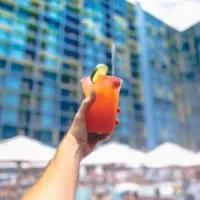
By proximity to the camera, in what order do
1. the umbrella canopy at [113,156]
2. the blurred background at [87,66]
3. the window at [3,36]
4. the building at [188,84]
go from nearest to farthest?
the umbrella canopy at [113,156]
the window at [3,36]
the blurred background at [87,66]
the building at [188,84]

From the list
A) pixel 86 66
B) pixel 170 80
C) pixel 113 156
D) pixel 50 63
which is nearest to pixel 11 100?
pixel 50 63

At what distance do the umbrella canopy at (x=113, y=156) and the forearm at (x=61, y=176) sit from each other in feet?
9.09

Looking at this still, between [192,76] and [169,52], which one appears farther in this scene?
[169,52]

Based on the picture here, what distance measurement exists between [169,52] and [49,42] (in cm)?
430

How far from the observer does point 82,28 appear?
1043 centimetres

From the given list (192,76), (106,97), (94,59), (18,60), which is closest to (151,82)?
(192,76)

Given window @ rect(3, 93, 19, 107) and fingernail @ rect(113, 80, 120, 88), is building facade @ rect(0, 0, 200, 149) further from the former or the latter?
fingernail @ rect(113, 80, 120, 88)

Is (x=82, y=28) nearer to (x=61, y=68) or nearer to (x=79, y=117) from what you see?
(x=61, y=68)

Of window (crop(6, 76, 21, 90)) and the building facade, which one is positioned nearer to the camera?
the building facade

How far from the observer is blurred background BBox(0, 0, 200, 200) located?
948 centimetres

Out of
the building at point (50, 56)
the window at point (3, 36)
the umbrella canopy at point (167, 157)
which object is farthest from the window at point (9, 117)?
the umbrella canopy at point (167, 157)

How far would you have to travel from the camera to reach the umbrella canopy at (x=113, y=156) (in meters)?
3.13

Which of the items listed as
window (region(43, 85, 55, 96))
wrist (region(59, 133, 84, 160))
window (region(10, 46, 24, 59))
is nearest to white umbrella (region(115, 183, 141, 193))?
wrist (region(59, 133, 84, 160))

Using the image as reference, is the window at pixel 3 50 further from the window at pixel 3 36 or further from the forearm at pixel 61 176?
the forearm at pixel 61 176
